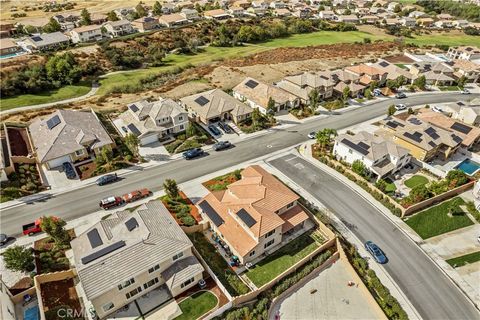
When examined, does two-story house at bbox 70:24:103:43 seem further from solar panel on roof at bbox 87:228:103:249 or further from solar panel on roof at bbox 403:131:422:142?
solar panel on roof at bbox 403:131:422:142

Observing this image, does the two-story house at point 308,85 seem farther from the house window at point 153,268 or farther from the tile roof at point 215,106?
the house window at point 153,268

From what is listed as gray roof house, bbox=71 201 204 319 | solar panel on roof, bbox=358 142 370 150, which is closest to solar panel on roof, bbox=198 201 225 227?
gray roof house, bbox=71 201 204 319

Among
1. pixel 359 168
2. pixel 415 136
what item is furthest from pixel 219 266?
pixel 415 136

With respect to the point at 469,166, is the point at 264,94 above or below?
above

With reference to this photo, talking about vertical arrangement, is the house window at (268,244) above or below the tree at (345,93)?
below

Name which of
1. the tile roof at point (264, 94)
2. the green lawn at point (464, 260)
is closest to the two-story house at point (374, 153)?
A: the green lawn at point (464, 260)

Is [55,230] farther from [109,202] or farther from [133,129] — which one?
[133,129]
